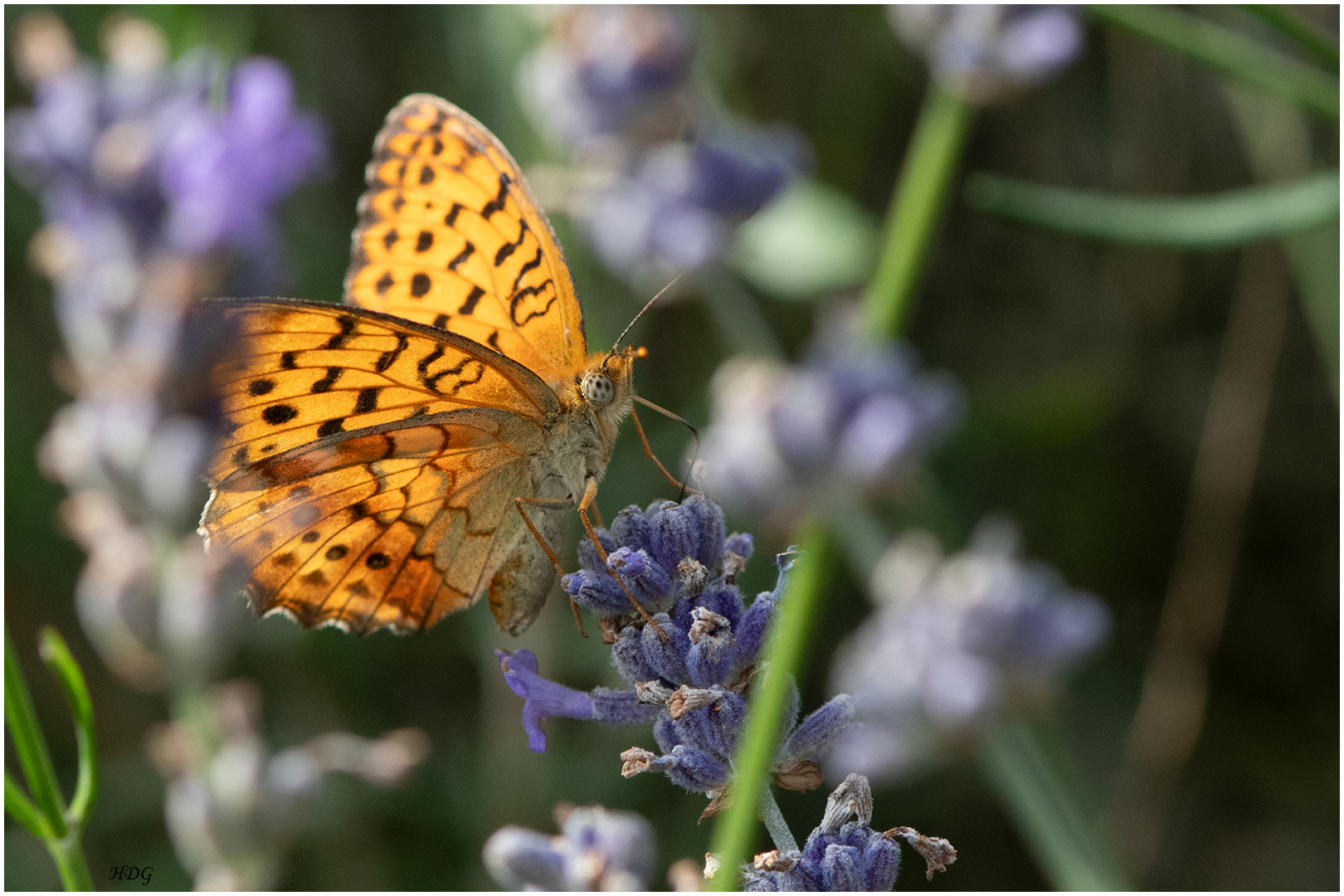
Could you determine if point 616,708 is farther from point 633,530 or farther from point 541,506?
point 541,506

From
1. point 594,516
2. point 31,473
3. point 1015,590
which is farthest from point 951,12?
point 31,473

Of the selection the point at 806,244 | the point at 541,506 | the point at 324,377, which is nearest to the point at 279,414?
the point at 324,377

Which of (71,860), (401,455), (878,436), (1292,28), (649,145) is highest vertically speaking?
(649,145)

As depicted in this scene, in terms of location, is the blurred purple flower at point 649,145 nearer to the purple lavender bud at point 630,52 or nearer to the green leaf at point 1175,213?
the purple lavender bud at point 630,52

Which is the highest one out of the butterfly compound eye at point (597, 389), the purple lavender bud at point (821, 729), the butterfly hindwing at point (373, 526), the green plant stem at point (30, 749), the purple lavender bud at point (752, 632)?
the butterfly compound eye at point (597, 389)

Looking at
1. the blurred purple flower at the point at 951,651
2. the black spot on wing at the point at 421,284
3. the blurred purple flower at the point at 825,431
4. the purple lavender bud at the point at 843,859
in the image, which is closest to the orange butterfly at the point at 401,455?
the black spot on wing at the point at 421,284
